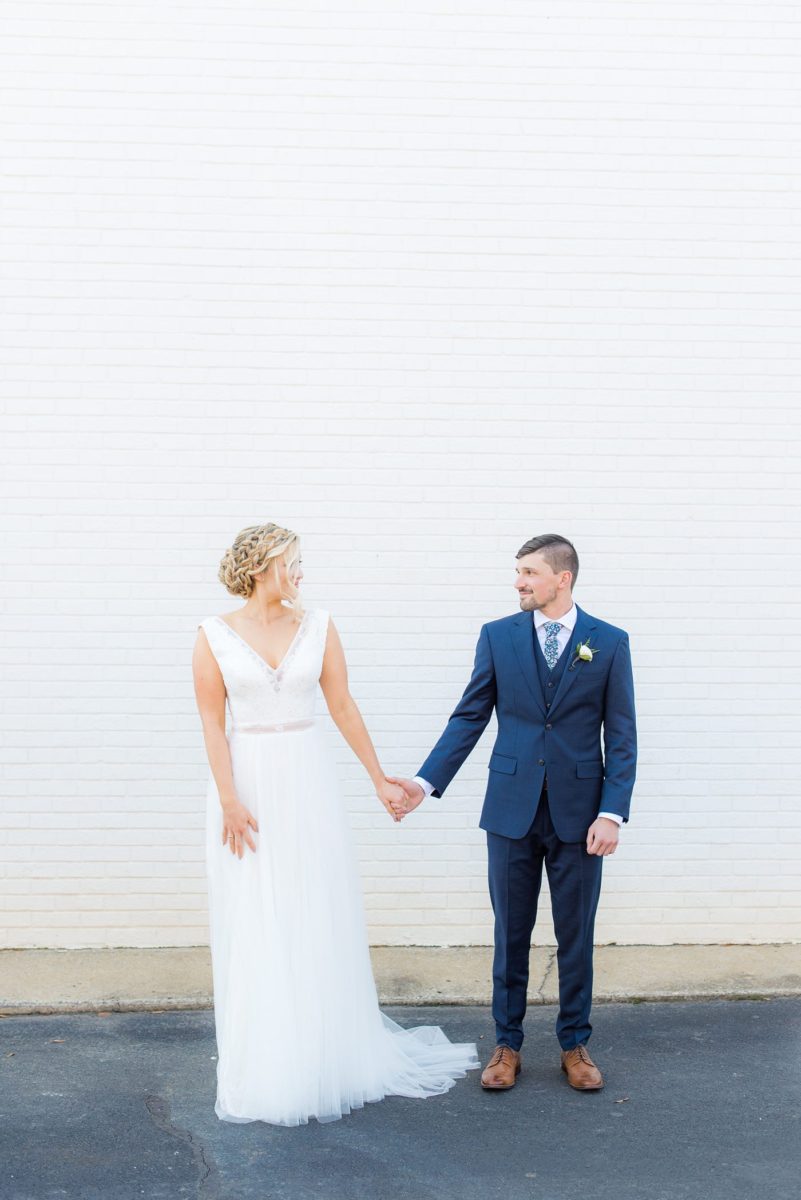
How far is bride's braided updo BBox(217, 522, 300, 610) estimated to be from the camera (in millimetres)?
4680

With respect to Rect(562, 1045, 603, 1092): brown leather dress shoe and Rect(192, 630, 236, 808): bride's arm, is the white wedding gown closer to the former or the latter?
Rect(192, 630, 236, 808): bride's arm

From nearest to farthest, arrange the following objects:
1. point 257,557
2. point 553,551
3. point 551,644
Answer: point 257,557, point 553,551, point 551,644

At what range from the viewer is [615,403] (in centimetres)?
641

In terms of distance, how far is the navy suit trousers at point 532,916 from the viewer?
16.0 feet

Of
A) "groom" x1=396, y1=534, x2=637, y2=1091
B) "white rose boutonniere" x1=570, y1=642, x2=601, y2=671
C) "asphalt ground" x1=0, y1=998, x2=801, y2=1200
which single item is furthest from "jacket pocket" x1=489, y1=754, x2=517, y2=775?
"asphalt ground" x1=0, y1=998, x2=801, y2=1200

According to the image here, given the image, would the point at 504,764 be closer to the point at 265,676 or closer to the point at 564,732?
the point at 564,732

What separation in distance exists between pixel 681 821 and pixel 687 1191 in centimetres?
263

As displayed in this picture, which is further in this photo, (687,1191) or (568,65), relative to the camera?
(568,65)

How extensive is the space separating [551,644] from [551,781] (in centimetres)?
51

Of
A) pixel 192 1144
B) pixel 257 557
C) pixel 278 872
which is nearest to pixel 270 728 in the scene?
pixel 278 872

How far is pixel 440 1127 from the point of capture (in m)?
4.52

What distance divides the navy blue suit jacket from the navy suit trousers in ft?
0.24

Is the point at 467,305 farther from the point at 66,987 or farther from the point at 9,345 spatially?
the point at 66,987

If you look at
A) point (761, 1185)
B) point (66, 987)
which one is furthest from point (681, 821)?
point (66, 987)
